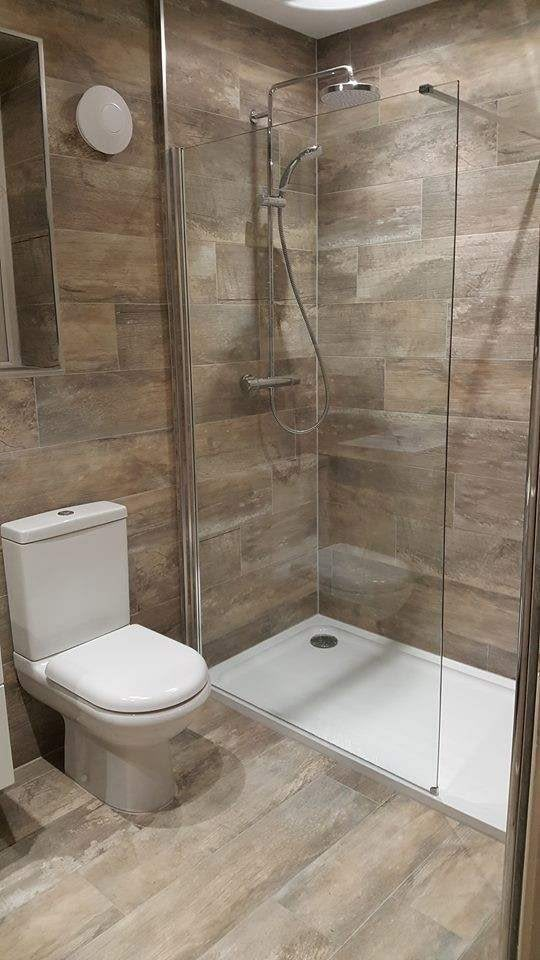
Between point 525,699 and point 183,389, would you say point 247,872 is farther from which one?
point 183,389

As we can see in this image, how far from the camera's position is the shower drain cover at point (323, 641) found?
281cm

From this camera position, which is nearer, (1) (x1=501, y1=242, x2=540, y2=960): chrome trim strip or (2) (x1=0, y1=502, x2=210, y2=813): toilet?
(1) (x1=501, y1=242, x2=540, y2=960): chrome trim strip

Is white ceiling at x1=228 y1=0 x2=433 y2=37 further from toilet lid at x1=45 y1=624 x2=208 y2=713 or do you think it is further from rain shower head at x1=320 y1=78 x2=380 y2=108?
toilet lid at x1=45 y1=624 x2=208 y2=713

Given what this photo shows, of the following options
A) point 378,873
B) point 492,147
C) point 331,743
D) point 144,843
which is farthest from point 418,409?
point 144,843

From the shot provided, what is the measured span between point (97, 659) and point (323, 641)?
0.97 meters

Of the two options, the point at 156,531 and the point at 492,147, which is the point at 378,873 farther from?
the point at 492,147

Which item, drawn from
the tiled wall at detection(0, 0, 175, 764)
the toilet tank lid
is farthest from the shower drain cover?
the toilet tank lid

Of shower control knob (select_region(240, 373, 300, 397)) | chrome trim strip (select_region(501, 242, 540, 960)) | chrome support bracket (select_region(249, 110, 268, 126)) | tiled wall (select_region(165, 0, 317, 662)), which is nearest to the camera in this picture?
chrome trim strip (select_region(501, 242, 540, 960))

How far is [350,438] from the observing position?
99.8 inches

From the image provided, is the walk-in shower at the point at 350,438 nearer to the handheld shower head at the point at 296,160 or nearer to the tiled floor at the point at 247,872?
the handheld shower head at the point at 296,160

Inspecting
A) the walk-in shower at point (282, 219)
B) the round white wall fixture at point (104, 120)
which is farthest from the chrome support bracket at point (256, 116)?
the round white wall fixture at point (104, 120)

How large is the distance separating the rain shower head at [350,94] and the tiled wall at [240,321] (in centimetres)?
11

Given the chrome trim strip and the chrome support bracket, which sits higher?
the chrome support bracket

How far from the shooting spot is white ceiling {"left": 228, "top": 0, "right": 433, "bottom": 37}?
2.57 meters
